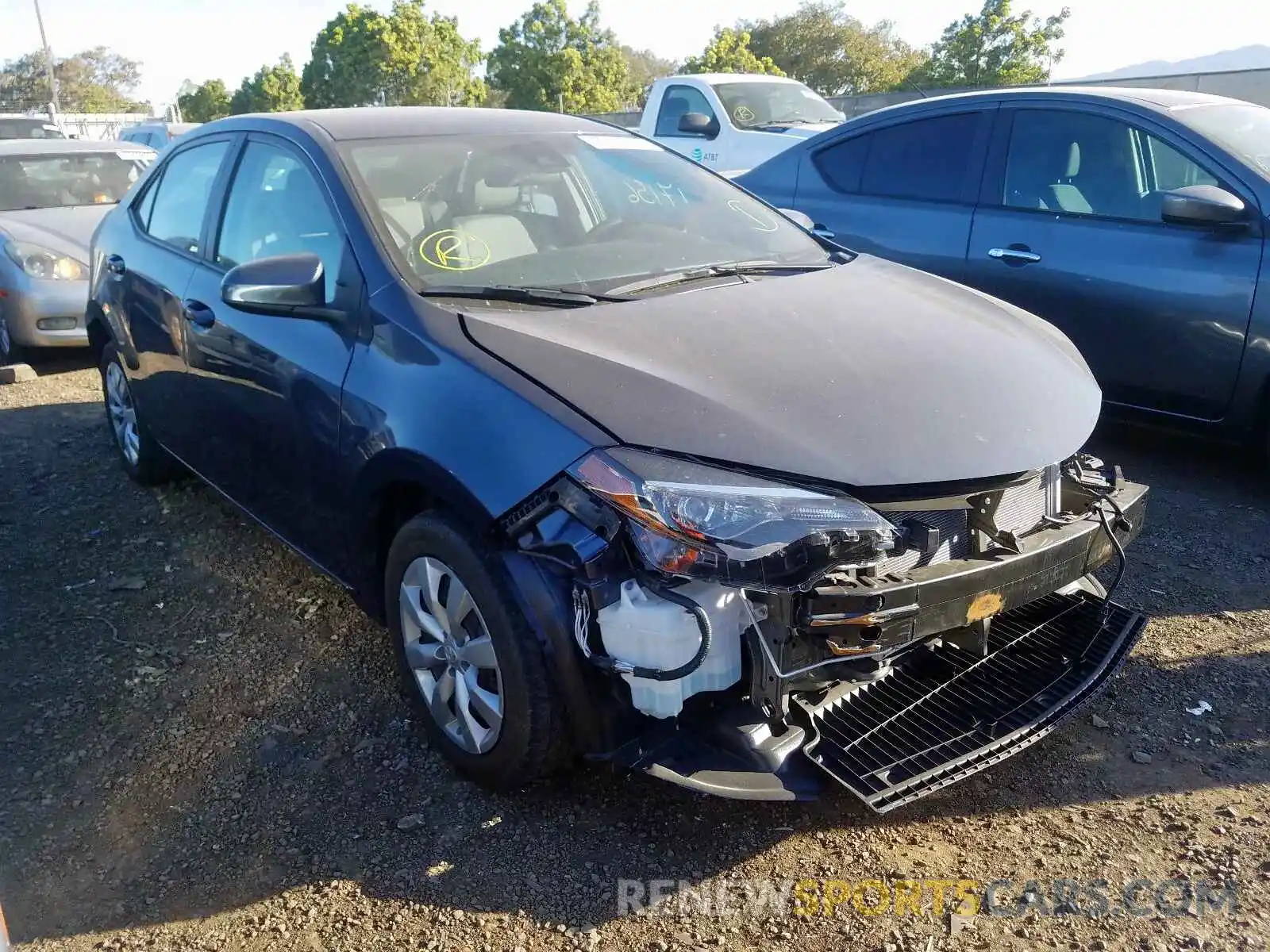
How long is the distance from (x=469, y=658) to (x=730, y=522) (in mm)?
793

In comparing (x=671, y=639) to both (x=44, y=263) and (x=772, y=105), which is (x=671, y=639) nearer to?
(x=44, y=263)

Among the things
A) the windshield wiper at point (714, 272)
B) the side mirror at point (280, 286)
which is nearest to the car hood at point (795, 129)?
the windshield wiper at point (714, 272)

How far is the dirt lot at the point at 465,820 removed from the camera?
2266mm

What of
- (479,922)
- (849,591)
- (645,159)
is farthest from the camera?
(645,159)

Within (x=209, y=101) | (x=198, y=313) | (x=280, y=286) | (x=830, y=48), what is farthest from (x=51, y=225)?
(x=209, y=101)

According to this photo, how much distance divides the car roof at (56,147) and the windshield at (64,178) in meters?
0.05

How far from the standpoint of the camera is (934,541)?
7.57 ft

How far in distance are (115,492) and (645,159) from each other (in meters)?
3.02

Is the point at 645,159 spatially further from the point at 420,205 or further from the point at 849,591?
the point at 849,591

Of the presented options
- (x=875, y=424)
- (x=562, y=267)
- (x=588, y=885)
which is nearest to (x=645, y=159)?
(x=562, y=267)

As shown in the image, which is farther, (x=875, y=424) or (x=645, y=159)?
(x=645, y=159)

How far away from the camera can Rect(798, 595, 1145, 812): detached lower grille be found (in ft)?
7.52

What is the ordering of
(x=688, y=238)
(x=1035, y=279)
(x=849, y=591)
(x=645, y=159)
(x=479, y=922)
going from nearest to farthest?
(x=849, y=591), (x=479, y=922), (x=688, y=238), (x=645, y=159), (x=1035, y=279)

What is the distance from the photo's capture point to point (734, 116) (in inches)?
440
